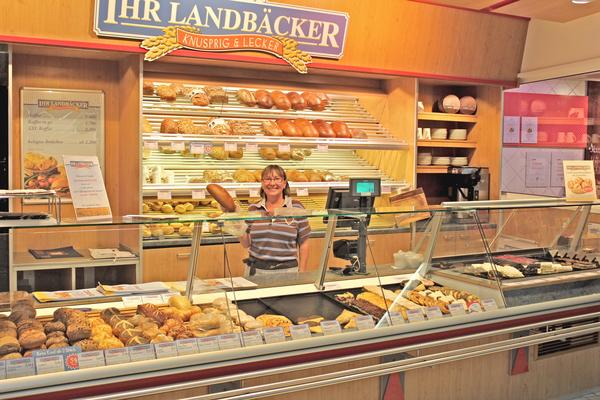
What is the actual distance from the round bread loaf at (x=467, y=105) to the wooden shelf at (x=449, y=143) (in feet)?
1.02

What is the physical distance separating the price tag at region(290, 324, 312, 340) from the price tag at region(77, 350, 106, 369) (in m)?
0.70

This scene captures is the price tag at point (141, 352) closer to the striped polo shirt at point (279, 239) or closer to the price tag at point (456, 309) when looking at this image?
the striped polo shirt at point (279, 239)

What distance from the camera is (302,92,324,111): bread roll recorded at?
5.50 metres

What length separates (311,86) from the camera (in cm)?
582

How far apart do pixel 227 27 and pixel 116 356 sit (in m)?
3.29

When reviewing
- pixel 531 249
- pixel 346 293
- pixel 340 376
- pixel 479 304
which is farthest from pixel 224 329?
pixel 531 249

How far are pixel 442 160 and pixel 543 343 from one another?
335 centimetres

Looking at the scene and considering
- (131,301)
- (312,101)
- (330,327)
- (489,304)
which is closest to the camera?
(330,327)

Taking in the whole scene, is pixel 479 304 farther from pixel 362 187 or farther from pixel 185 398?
pixel 185 398

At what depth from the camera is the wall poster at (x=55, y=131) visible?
15.3 feet

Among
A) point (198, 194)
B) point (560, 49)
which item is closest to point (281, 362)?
point (198, 194)

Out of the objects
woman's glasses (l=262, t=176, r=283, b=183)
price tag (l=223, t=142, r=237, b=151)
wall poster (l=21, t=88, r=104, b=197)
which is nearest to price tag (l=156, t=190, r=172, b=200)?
price tag (l=223, t=142, r=237, b=151)

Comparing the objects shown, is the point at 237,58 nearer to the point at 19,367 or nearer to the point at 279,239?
the point at 279,239

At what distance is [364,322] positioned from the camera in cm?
252
